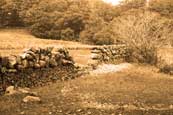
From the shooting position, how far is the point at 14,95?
35.9ft

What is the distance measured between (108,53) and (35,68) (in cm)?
935

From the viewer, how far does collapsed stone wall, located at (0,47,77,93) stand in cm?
1165

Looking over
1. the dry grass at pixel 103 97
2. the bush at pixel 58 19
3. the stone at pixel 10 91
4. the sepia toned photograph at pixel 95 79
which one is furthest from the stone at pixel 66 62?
the bush at pixel 58 19

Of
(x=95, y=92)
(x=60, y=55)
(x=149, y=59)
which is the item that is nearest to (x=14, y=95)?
(x=95, y=92)

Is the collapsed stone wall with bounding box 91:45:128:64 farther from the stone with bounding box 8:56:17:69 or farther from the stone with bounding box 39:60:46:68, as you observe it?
the stone with bounding box 8:56:17:69

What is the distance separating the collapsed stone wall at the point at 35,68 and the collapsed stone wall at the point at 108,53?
4.65 m

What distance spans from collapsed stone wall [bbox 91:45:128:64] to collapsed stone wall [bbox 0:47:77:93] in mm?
4652

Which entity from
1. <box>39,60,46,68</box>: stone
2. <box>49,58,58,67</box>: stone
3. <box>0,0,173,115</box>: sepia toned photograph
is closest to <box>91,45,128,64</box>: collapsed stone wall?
<box>0,0,173,115</box>: sepia toned photograph

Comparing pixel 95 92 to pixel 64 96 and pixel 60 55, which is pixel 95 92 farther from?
pixel 60 55

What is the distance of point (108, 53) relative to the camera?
21.8 m

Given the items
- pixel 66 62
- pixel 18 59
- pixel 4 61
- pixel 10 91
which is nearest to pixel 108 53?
pixel 66 62

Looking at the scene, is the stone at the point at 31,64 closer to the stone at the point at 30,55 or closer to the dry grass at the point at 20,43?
the stone at the point at 30,55

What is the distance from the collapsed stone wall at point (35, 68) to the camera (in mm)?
11648

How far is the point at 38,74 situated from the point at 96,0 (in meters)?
31.8
